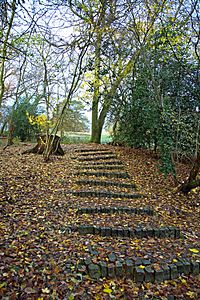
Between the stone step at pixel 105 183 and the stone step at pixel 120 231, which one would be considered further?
the stone step at pixel 105 183

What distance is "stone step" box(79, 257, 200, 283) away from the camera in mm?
2354

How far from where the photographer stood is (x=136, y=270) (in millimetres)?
2375

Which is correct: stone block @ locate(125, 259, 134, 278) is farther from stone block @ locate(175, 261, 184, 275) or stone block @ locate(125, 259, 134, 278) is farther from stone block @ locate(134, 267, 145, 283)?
stone block @ locate(175, 261, 184, 275)

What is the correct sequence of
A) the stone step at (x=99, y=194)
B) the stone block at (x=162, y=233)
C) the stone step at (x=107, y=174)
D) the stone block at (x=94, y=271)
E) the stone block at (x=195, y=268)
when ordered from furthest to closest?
1. the stone step at (x=107, y=174)
2. the stone step at (x=99, y=194)
3. the stone block at (x=162, y=233)
4. the stone block at (x=195, y=268)
5. the stone block at (x=94, y=271)

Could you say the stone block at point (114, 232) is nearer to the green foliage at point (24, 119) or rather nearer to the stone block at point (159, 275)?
the stone block at point (159, 275)

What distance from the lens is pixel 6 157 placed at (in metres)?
6.24

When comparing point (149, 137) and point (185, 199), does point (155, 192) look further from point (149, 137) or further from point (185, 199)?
point (149, 137)

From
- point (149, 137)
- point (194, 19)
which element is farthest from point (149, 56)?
point (149, 137)

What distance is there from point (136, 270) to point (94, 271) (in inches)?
15.5

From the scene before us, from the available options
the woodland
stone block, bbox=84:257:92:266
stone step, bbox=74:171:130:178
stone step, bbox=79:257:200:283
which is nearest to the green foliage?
the woodland

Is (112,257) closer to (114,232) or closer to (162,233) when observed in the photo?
(114,232)

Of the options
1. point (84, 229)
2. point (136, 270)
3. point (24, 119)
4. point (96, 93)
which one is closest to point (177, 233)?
point (136, 270)

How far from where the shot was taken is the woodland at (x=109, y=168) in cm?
236

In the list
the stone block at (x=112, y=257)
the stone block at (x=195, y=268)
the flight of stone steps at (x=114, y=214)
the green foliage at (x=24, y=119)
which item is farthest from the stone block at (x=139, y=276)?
the green foliage at (x=24, y=119)
